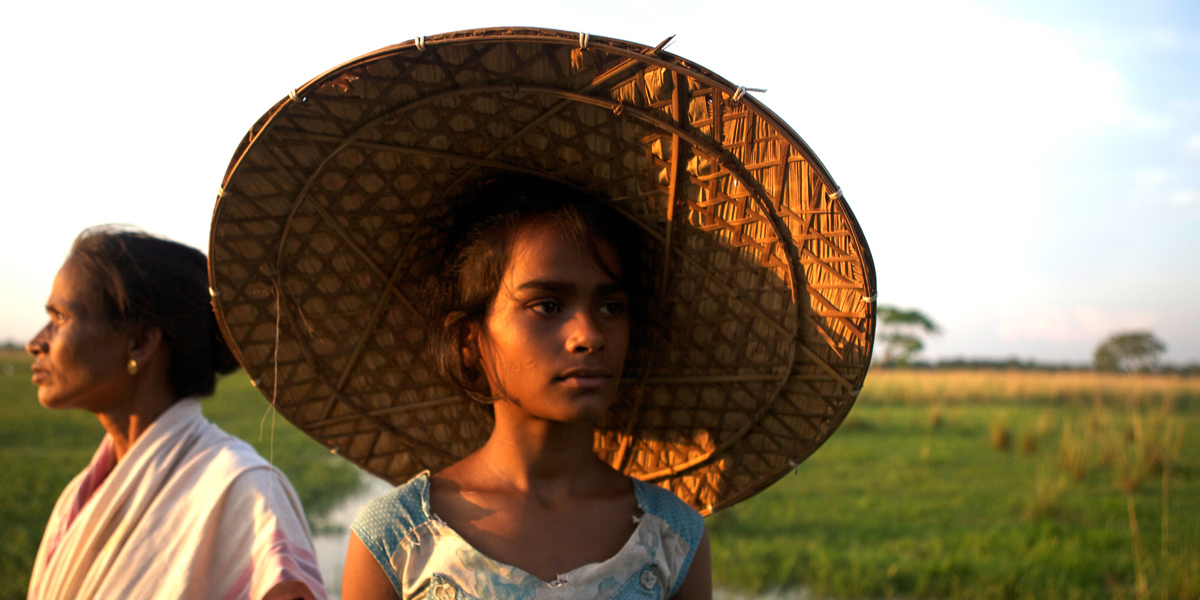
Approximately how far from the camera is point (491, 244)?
1.64 metres

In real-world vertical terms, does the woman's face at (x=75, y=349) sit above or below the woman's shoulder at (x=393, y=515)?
above

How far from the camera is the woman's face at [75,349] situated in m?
2.26

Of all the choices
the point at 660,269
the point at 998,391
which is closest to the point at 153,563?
the point at 660,269

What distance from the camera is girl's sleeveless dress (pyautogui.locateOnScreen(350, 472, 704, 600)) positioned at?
56.5 inches

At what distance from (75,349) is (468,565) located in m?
1.63

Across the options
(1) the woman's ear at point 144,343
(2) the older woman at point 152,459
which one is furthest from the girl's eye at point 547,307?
(1) the woman's ear at point 144,343

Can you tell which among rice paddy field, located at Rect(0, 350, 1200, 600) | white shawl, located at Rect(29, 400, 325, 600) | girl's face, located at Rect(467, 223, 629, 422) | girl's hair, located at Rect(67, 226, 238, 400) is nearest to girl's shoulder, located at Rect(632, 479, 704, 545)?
girl's face, located at Rect(467, 223, 629, 422)

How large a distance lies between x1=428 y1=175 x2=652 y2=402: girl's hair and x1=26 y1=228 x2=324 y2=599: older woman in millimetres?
790

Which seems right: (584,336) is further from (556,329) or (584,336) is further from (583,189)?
(583,189)

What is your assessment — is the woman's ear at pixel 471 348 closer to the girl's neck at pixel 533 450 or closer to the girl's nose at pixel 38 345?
the girl's neck at pixel 533 450

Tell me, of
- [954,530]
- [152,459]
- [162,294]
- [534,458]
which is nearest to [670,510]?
[534,458]

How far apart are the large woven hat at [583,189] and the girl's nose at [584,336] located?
1.18ft

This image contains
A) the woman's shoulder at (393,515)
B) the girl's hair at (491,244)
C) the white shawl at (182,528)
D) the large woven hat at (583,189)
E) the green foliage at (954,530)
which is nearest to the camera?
the large woven hat at (583,189)

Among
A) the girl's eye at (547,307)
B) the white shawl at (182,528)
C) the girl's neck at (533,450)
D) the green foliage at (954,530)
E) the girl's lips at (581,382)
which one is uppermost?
the girl's eye at (547,307)
